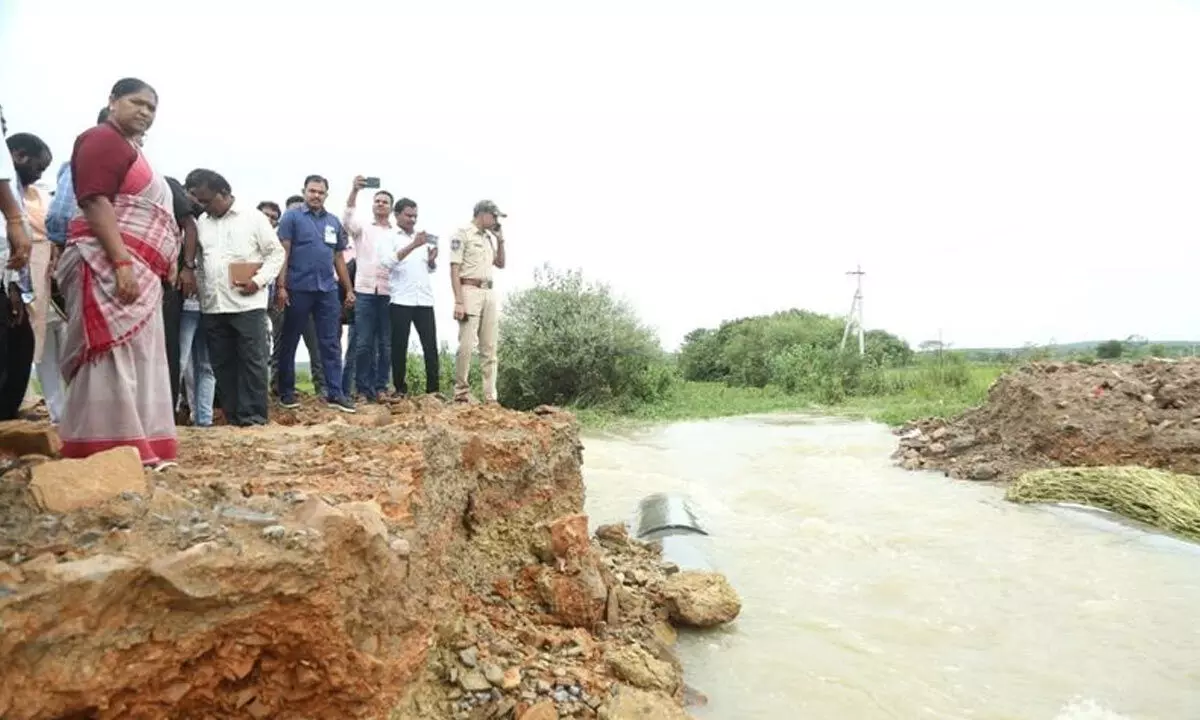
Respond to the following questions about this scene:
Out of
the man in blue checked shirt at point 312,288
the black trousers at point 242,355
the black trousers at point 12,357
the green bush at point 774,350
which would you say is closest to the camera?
the black trousers at point 12,357

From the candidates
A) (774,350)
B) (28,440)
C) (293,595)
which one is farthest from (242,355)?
(774,350)

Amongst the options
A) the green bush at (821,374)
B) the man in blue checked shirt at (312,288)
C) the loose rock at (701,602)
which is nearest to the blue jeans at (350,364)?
the man in blue checked shirt at (312,288)

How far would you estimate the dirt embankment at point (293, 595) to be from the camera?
6.43 ft

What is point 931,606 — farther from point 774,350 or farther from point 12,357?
point 774,350

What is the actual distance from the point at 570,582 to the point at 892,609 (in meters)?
2.81

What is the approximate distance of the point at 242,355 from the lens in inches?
209

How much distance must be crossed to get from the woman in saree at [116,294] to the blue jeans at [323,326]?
9.26ft

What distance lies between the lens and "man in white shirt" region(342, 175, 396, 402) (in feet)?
24.0

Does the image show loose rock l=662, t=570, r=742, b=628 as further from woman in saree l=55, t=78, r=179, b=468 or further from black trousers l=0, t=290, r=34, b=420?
black trousers l=0, t=290, r=34, b=420

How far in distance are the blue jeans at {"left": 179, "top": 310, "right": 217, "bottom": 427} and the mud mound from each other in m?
8.86

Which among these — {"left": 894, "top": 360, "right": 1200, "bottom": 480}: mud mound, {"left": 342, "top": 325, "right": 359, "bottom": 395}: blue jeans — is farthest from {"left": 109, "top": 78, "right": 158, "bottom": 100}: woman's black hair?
{"left": 894, "top": 360, "right": 1200, "bottom": 480}: mud mound

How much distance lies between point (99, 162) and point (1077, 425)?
10.6 meters

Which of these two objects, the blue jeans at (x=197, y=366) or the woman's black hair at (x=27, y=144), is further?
the blue jeans at (x=197, y=366)

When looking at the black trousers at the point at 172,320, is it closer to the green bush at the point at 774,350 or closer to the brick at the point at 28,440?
the brick at the point at 28,440
